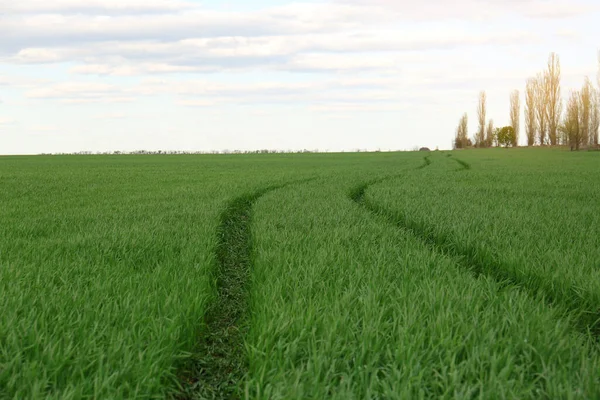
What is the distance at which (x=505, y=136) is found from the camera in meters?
85.4

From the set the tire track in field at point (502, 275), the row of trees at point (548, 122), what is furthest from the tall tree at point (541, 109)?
the tire track in field at point (502, 275)

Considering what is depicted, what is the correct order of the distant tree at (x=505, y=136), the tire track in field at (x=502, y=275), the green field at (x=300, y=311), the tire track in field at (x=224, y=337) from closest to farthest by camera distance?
the green field at (x=300, y=311)
the tire track in field at (x=224, y=337)
the tire track in field at (x=502, y=275)
the distant tree at (x=505, y=136)

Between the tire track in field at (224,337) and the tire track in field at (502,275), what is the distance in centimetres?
186

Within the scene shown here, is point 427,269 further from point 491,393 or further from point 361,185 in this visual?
point 361,185

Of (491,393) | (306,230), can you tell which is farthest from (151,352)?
(306,230)

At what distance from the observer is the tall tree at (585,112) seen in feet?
175

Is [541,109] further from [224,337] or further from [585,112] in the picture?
[224,337]

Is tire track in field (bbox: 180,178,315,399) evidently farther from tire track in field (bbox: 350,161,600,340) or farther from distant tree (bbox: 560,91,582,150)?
distant tree (bbox: 560,91,582,150)

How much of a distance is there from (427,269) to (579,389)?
189 centimetres

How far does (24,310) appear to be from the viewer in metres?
2.87

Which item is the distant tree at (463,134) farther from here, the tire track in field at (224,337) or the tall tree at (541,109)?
the tire track in field at (224,337)

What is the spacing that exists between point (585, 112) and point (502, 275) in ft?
189

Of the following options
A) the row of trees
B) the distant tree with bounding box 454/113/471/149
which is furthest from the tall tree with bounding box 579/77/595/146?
the distant tree with bounding box 454/113/471/149

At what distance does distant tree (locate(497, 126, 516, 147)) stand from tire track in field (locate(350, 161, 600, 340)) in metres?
83.2
